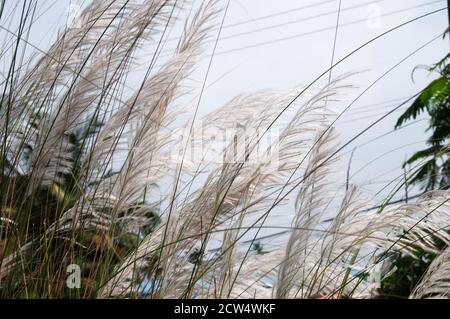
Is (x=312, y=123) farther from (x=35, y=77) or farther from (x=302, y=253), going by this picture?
(x=35, y=77)

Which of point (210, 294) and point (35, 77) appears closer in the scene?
point (210, 294)

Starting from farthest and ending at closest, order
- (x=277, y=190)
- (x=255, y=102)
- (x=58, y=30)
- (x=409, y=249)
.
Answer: (x=58, y=30) → (x=255, y=102) → (x=277, y=190) → (x=409, y=249)

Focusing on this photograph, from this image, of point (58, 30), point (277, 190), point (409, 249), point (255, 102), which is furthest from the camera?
point (58, 30)

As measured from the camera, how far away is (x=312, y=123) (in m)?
1.65

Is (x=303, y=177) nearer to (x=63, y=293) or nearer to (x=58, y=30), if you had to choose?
(x=63, y=293)

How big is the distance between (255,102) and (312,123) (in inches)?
7.6

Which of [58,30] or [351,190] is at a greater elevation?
[58,30]

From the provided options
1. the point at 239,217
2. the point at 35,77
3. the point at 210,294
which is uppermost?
the point at 35,77

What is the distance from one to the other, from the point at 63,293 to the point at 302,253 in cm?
63

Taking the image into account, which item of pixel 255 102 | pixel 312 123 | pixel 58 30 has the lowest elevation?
pixel 312 123

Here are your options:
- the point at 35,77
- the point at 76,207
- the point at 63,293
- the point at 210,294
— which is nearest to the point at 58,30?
the point at 35,77

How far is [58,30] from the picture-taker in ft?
6.33

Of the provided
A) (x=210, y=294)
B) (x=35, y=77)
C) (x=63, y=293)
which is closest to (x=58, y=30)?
(x=35, y=77)

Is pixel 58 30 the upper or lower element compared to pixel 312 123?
upper
